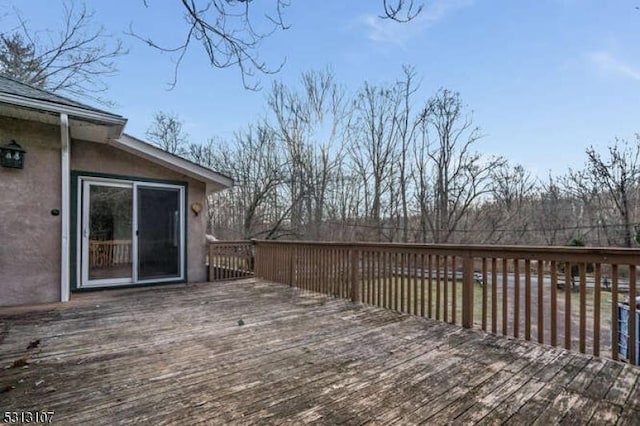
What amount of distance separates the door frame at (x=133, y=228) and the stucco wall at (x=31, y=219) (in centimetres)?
59

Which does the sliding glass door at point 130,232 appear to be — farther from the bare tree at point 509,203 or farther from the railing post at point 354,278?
the bare tree at point 509,203

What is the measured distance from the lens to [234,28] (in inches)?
108

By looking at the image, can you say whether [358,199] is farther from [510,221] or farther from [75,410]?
[75,410]

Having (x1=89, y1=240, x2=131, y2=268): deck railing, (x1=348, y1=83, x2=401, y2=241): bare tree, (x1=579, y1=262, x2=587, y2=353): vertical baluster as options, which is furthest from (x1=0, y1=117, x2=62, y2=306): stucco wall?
(x1=348, y1=83, x2=401, y2=241): bare tree

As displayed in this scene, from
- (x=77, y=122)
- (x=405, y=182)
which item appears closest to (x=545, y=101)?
(x=405, y=182)

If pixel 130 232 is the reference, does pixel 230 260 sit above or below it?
below

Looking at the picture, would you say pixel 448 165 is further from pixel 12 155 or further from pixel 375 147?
pixel 12 155

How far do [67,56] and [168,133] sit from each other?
487 cm

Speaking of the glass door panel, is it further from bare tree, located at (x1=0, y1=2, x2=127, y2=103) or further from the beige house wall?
bare tree, located at (x1=0, y1=2, x2=127, y2=103)

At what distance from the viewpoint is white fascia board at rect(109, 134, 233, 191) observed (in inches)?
208

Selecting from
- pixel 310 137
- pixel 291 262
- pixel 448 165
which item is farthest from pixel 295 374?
pixel 448 165

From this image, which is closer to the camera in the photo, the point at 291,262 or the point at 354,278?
the point at 354,278

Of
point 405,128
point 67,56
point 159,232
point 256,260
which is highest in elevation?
point 67,56

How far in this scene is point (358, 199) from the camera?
13.1 m
